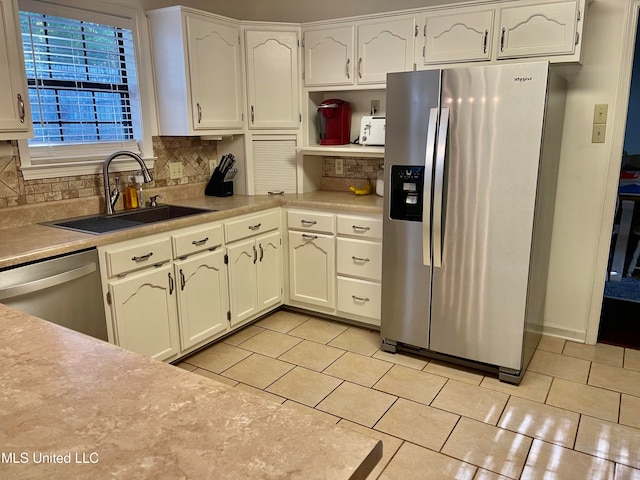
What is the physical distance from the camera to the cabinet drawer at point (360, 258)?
3145 mm

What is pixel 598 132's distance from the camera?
289 cm

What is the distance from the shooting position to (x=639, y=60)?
4289 millimetres

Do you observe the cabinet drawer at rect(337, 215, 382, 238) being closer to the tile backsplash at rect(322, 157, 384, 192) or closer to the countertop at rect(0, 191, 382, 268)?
the countertop at rect(0, 191, 382, 268)

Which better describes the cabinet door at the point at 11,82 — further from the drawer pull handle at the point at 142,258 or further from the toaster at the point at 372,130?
the toaster at the point at 372,130

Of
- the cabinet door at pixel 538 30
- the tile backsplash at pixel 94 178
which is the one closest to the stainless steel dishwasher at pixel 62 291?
the tile backsplash at pixel 94 178

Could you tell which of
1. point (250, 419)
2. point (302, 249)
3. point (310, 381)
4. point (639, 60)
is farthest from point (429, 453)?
point (639, 60)

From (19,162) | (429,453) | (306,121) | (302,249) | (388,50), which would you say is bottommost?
(429,453)

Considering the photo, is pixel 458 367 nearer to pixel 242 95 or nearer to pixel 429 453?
pixel 429 453

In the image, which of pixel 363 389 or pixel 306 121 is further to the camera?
pixel 306 121

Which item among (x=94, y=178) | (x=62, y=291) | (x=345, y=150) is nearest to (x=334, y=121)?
(x=345, y=150)

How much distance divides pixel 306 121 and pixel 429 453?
95.7 inches

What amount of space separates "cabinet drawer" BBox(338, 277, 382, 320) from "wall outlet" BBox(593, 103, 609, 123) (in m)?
1.63

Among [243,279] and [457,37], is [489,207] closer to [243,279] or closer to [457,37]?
[457,37]

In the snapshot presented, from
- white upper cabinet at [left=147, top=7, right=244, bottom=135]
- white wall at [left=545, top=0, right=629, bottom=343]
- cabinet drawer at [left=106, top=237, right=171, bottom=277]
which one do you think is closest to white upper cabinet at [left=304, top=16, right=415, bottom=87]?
white upper cabinet at [left=147, top=7, right=244, bottom=135]
